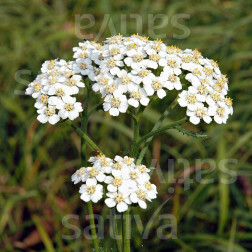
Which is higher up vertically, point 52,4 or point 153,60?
point 52,4

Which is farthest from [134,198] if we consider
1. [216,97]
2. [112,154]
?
[112,154]

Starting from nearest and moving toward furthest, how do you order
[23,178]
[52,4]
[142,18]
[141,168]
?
[141,168]
[23,178]
[142,18]
[52,4]

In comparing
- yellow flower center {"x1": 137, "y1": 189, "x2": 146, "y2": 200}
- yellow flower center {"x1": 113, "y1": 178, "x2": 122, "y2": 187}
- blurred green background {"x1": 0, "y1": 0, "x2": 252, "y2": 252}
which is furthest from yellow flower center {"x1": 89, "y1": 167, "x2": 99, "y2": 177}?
blurred green background {"x1": 0, "y1": 0, "x2": 252, "y2": 252}

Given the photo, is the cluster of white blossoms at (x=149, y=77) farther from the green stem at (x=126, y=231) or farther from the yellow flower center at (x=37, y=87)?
the green stem at (x=126, y=231)

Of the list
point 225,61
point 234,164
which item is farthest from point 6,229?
point 225,61

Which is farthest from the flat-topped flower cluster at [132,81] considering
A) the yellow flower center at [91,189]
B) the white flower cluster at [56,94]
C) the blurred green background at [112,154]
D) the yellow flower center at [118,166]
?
the blurred green background at [112,154]

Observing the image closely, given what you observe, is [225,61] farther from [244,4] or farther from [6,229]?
[6,229]

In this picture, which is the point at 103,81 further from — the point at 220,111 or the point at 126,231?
the point at 126,231

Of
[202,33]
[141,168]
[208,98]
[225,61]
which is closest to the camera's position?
[141,168]
